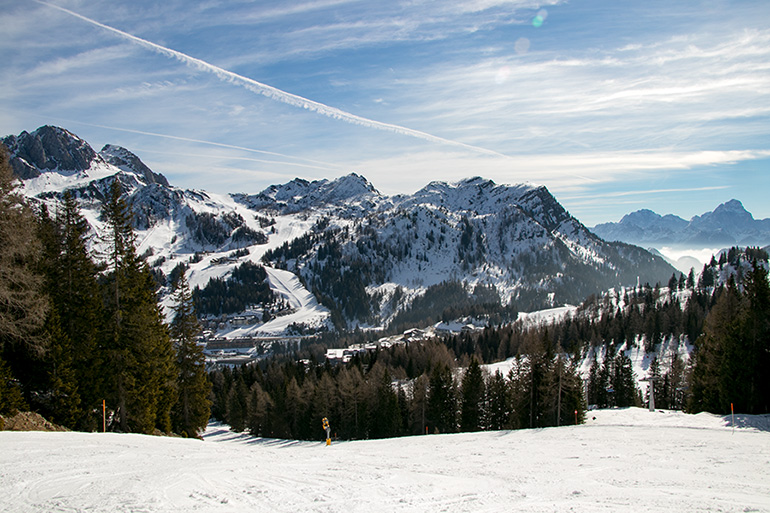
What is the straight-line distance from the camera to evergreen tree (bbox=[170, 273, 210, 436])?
40.7 m

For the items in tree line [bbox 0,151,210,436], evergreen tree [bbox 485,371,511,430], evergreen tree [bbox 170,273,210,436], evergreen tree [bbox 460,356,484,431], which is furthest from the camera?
evergreen tree [bbox 460,356,484,431]

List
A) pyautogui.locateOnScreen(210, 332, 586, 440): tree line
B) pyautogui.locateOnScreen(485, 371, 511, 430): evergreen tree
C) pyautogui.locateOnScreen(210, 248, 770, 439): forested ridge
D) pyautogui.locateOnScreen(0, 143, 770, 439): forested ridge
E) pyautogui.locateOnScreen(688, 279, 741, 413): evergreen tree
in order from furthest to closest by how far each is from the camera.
Answer: pyautogui.locateOnScreen(485, 371, 511, 430): evergreen tree < pyautogui.locateOnScreen(210, 332, 586, 440): tree line < pyautogui.locateOnScreen(210, 248, 770, 439): forested ridge < pyautogui.locateOnScreen(688, 279, 741, 413): evergreen tree < pyautogui.locateOnScreen(0, 143, 770, 439): forested ridge

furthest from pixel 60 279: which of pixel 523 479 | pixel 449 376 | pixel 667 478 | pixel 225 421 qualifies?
pixel 225 421

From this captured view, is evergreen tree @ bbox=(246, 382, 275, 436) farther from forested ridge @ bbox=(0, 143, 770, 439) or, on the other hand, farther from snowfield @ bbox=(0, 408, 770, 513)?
snowfield @ bbox=(0, 408, 770, 513)

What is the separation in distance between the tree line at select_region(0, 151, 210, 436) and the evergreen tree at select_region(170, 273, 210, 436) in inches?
185

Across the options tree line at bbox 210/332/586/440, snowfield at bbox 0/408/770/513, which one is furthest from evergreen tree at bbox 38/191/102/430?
tree line at bbox 210/332/586/440

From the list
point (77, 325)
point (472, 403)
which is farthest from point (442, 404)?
point (77, 325)

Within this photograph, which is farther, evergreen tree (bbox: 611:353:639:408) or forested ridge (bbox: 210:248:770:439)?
evergreen tree (bbox: 611:353:639:408)

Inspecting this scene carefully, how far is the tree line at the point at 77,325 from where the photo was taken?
22.3 meters

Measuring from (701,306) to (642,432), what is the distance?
137 meters

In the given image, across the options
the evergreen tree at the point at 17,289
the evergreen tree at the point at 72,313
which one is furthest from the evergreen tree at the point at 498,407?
the evergreen tree at the point at 17,289

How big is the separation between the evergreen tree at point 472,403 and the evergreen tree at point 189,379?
2795 centimetres

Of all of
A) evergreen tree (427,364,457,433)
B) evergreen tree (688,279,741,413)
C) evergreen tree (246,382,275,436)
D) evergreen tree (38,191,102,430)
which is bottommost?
evergreen tree (246,382,275,436)

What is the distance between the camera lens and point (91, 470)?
1338 cm
